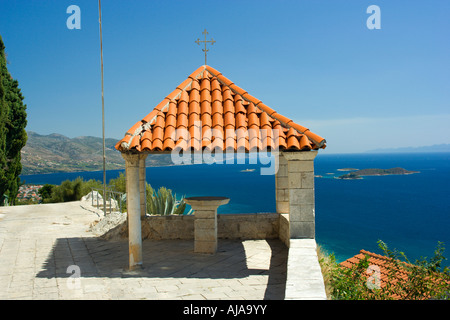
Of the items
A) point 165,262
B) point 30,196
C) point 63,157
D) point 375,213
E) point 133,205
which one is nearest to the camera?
point 133,205

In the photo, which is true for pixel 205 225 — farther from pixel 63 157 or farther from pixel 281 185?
pixel 63 157

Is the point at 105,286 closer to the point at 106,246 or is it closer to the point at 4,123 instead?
the point at 106,246

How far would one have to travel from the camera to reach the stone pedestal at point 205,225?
6298 millimetres

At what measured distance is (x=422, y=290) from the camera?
5.31 meters

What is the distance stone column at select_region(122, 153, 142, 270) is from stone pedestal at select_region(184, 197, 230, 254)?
1149 millimetres

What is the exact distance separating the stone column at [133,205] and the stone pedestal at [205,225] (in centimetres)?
115

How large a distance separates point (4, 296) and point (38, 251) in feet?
8.83

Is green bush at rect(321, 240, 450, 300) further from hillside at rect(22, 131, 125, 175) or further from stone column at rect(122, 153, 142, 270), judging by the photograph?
hillside at rect(22, 131, 125, 175)

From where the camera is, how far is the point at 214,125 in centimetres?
577

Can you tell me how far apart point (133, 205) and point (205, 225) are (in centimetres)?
153

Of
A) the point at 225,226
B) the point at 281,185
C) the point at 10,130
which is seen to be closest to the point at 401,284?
the point at 281,185

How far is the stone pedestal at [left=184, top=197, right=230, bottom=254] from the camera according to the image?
6.30 m

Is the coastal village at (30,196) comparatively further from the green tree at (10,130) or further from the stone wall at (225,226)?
the stone wall at (225,226)
